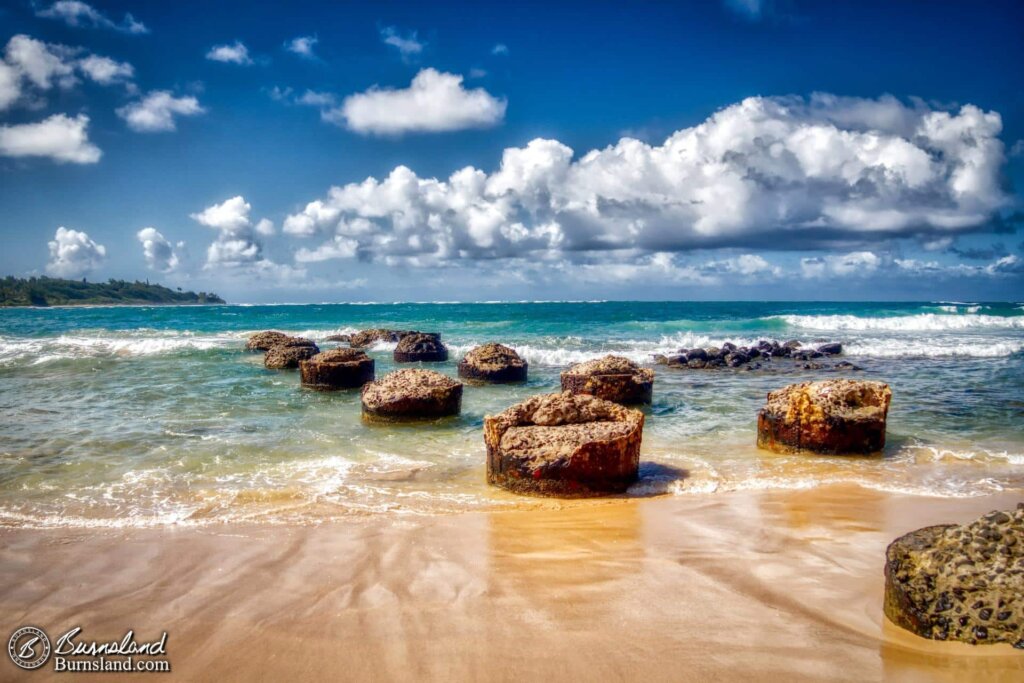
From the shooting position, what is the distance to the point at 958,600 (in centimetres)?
282

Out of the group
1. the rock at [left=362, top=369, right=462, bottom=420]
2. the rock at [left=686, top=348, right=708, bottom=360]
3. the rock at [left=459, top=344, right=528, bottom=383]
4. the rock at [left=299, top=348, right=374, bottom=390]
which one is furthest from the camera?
the rock at [left=686, top=348, right=708, bottom=360]

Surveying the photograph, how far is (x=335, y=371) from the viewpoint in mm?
12594

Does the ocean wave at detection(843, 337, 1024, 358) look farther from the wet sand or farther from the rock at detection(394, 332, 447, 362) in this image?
the wet sand

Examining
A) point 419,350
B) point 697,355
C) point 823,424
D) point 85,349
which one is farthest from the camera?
point 85,349

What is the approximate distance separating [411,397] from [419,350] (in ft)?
30.6

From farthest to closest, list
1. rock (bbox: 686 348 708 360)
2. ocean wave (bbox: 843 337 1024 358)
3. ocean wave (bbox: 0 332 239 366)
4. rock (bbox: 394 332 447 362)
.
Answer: ocean wave (bbox: 843 337 1024 358) < rock (bbox: 394 332 447 362) < ocean wave (bbox: 0 332 239 366) < rock (bbox: 686 348 708 360)

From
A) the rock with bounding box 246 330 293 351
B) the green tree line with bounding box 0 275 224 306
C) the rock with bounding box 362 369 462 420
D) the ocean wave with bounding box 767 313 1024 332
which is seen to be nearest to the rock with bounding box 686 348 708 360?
the rock with bounding box 362 369 462 420

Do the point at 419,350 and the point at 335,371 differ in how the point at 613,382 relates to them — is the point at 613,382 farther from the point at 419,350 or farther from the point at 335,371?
the point at 419,350

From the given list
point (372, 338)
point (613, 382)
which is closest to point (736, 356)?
point (613, 382)

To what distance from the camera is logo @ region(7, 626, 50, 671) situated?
3.00 metres

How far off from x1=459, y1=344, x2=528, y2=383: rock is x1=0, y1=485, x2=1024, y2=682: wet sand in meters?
8.43

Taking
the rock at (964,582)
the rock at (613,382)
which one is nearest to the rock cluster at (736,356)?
the rock at (613,382)

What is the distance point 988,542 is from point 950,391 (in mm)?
11307

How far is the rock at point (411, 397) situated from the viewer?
926 centimetres
